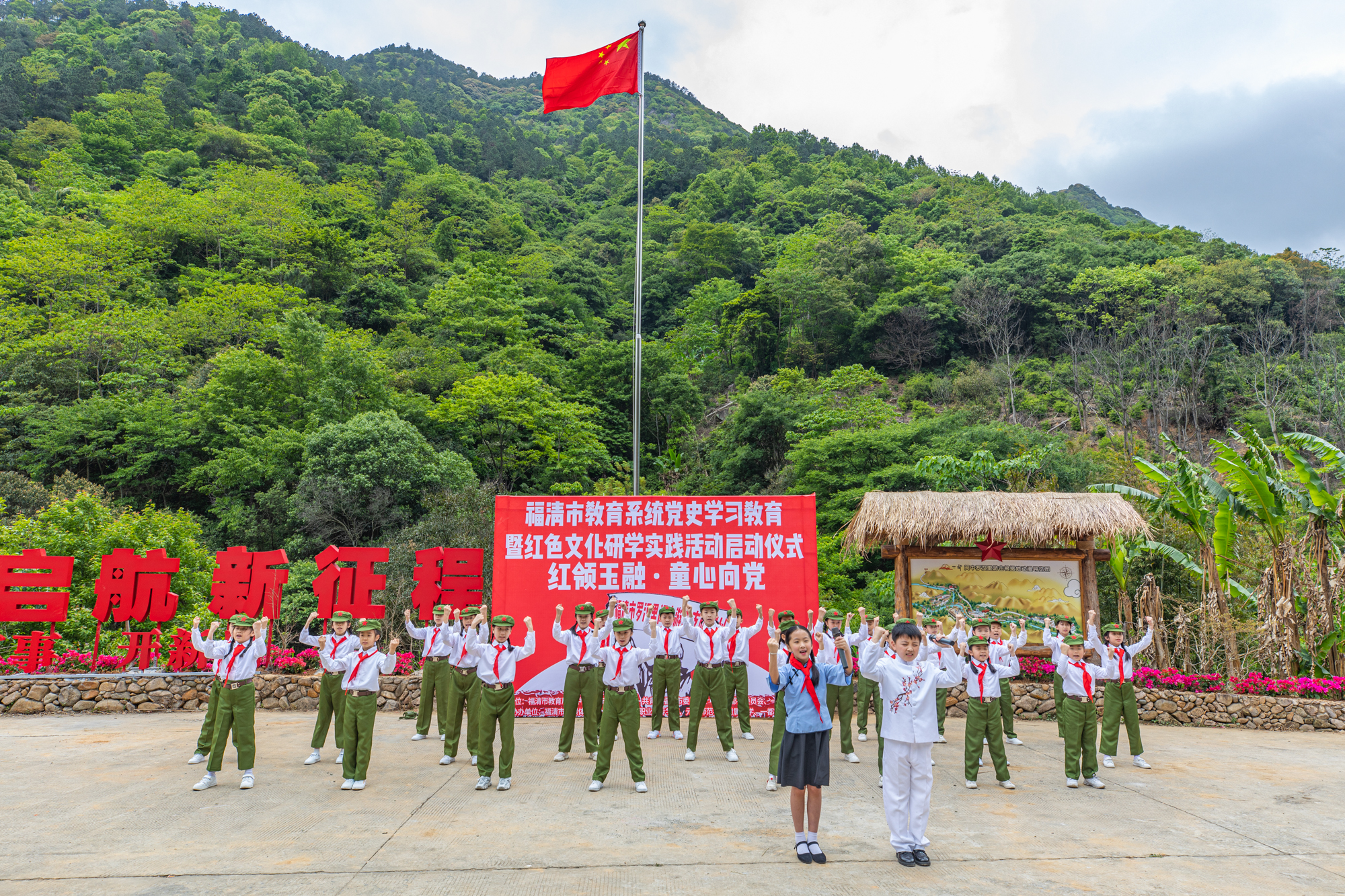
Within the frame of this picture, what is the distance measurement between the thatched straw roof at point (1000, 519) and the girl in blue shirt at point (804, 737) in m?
5.35

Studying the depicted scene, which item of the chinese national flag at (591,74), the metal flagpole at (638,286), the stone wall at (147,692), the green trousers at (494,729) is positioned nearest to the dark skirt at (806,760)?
the green trousers at (494,729)

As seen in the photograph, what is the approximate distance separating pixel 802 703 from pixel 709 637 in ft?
9.51

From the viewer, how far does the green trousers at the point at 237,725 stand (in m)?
6.11

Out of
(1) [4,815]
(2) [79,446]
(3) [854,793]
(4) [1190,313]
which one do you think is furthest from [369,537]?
(4) [1190,313]

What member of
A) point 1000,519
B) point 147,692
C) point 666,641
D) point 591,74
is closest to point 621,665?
point 666,641

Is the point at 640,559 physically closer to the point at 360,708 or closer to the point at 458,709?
the point at 458,709

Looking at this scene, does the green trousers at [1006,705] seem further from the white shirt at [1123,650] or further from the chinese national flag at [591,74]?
the chinese national flag at [591,74]

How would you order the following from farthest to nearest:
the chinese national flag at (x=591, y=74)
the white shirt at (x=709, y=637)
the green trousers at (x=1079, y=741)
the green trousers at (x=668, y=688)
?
1. the chinese national flag at (x=591, y=74)
2. the green trousers at (x=668, y=688)
3. the white shirt at (x=709, y=637)
4. the green trousers at (x=1079, y=741)

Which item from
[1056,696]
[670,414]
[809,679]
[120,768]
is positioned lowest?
[120,768]

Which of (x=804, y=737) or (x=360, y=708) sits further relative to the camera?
(x=360, y=708)

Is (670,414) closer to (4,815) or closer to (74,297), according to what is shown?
(74,297)

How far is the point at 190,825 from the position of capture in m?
5.14

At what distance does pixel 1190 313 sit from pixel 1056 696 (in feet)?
90.0

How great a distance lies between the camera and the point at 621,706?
6203 mm
